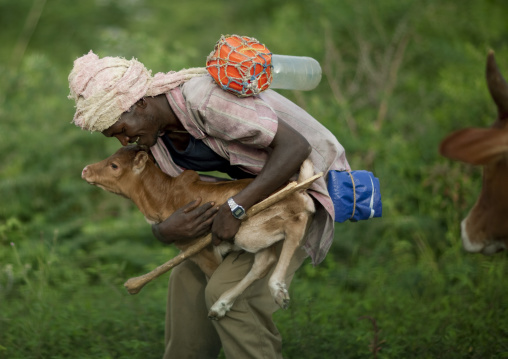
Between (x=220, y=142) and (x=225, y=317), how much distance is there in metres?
0.90

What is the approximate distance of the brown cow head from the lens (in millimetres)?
3137

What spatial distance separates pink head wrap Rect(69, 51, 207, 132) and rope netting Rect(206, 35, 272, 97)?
0.98ft

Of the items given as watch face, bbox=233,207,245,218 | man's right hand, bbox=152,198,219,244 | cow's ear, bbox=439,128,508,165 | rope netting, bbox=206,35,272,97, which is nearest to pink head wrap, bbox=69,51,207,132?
rope netting, bbox=206,35,272,97

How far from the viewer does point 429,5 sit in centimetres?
831

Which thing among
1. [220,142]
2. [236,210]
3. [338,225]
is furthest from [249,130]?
[338,225]

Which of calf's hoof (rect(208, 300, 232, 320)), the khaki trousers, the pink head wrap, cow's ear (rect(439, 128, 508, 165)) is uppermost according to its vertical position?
the pink head wrap

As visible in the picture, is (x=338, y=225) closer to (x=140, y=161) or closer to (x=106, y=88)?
(x=140, y=161)

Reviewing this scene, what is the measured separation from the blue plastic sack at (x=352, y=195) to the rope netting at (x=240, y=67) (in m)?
0.63

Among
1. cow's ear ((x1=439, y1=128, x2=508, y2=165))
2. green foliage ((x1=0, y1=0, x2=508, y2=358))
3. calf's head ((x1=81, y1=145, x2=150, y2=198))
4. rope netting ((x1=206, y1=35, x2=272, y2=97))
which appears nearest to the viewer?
cow's ear ((x1=439, y1=128, x2=508, y2=165))

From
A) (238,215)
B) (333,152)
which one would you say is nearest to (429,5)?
(333,152)

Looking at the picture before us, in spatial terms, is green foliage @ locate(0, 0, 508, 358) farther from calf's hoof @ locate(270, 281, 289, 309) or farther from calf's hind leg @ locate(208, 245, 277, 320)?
calf's hoof @ locate(270, 281, 289, 309)

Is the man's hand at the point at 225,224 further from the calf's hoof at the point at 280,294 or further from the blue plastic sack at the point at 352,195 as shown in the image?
the blue plastic sack at the point at 352,195

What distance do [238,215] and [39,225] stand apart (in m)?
3.66

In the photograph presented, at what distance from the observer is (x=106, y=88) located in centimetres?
337
